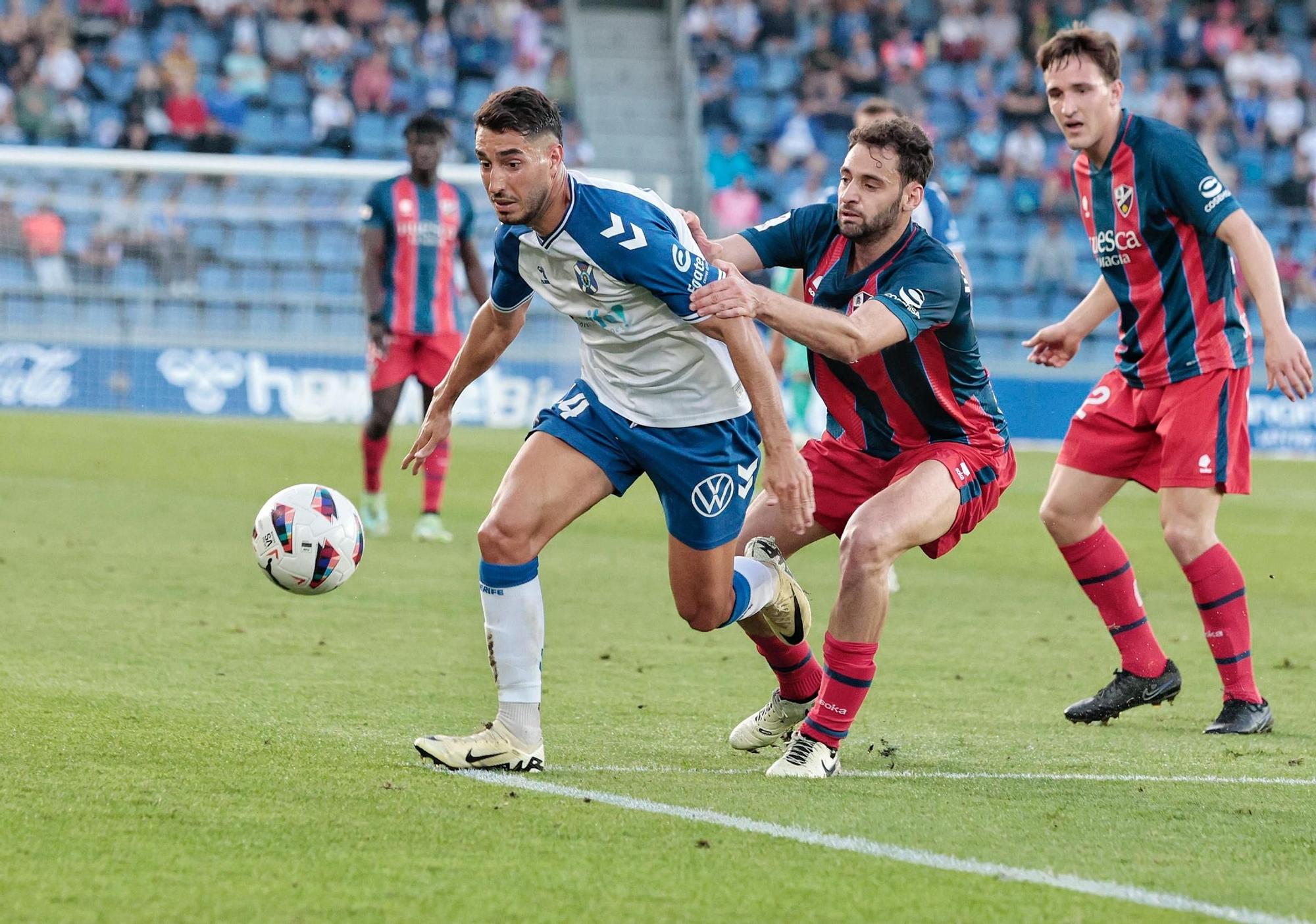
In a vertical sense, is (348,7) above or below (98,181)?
above

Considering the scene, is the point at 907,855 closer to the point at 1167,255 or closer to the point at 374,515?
the point at 1167,255

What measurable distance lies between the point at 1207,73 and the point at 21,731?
26.8m

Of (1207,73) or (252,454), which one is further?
(1207,73)

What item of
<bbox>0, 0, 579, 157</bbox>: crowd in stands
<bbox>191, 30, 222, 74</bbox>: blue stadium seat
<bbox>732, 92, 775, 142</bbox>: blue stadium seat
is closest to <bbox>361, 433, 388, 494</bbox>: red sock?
<bbox>0, 0, 579, 157</bbox>: crowd in stands

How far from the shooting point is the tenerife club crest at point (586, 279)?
5047mm

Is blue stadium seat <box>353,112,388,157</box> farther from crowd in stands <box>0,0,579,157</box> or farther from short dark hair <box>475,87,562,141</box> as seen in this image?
short dark hair <box>475,87,562,141</box>

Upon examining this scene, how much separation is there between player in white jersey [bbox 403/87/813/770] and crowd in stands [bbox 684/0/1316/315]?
1876 centimetres

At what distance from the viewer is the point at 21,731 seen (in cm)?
505

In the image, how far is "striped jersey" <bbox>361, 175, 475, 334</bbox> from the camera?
11359mm

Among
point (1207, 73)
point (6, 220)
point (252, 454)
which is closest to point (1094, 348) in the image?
point (1207, 73)

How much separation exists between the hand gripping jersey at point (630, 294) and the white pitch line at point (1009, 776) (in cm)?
106

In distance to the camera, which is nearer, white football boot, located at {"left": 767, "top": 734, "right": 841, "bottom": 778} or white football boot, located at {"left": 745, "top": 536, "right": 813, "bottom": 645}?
white football boot, located at {"left": 767, "top": 734, "right": 841, "bottom": 778}

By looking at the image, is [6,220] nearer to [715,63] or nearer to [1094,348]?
[715,63]

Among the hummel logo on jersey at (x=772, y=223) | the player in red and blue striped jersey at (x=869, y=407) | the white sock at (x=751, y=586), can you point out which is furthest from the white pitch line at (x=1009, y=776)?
the hummel logo on jersey at (x=772, y=223)
